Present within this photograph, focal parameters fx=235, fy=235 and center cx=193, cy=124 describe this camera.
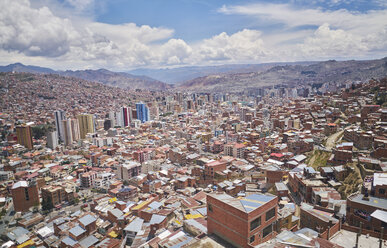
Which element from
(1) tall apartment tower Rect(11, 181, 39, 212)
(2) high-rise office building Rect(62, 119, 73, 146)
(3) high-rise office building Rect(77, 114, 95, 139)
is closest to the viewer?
(1) tall apartment tower Rect(11, 181, 39, 212)

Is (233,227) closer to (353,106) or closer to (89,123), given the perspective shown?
(353,106)

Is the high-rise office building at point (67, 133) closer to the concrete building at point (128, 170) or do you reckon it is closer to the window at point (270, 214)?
the concrete building at point (128, 170)

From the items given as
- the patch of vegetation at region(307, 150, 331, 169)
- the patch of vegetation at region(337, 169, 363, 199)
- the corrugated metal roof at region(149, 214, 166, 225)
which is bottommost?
the corrugated metal roof at region(149, 214, 166, 225)

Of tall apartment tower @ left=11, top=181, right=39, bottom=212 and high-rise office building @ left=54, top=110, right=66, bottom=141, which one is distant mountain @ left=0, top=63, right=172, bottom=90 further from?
tall apartment tower @ left=11, top=181, right=39, bottom=212

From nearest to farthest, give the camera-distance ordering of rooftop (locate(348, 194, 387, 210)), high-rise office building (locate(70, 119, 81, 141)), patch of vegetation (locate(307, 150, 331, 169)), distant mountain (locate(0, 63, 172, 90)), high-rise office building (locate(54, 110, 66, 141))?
rooftop (locate(348, 194, 387, 210))
patch of vegetation (locate(307, 150, 331, 169))
high-rise office building (locate(70, 119, 81, 141))
high-rise office building (locate(54, 110, 66, 141))
distant mountain (locate(0, 63, 172, 90))

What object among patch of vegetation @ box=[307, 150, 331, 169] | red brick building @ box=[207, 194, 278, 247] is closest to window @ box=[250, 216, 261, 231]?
red brick building @ box=[207, 194, 278, 247]

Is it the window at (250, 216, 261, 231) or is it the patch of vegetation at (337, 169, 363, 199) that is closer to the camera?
the window at (250, 216, 261, 231)

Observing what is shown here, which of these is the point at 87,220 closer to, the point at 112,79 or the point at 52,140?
the point at 52,140

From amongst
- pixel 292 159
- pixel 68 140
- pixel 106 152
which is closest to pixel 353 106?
pixel 292 159
